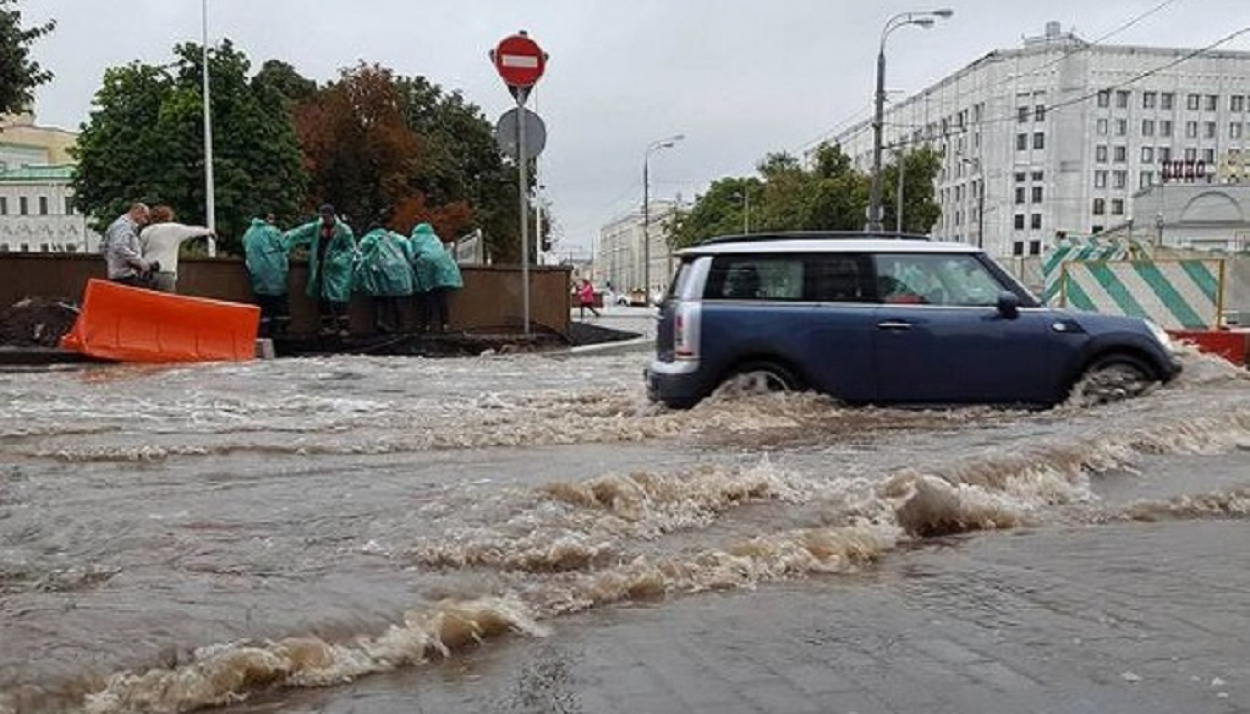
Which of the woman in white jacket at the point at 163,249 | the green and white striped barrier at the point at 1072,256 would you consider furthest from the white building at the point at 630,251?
the woman in white jacket at the point at 163,249

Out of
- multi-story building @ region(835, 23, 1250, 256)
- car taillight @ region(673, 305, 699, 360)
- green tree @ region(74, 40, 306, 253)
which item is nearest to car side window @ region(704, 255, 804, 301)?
car taillight @ region(673, 305, 699, 360)

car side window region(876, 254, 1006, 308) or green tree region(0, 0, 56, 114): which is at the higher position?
green tree region(0, 0, 56, 114)

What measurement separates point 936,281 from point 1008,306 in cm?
58

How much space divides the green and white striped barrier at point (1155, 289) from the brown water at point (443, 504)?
14.9 feet

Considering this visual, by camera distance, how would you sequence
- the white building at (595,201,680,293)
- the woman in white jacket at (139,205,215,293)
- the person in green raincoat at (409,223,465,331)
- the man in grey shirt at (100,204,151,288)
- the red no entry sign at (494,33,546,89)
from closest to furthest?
the man in grey shirt at (100,204,151,288), the woman in white jacket at (139,205,215,293), the red no entry sign at (494,33,546,89), the person in green raincoat at (409,223,465,331), the white building at (595,201,680,293)

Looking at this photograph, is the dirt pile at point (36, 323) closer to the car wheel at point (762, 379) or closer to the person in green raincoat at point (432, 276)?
the person in green raincoat at point (432, 276)

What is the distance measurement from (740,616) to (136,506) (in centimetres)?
313

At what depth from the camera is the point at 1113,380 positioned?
977 centimetres

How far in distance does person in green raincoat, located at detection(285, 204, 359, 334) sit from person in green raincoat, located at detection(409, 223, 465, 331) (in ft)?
2.75

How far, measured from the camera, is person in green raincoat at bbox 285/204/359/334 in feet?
51.0

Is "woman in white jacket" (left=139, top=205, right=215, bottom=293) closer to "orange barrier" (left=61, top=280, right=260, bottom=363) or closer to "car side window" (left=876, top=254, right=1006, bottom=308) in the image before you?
"orange barrier" (left=61, top=280, right=260, bottom=363)

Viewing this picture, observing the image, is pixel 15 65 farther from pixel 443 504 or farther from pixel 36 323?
pixel 443 504

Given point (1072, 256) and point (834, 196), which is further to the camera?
point (834, 196)

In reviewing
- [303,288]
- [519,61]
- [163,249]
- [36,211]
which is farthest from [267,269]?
[36,211]
